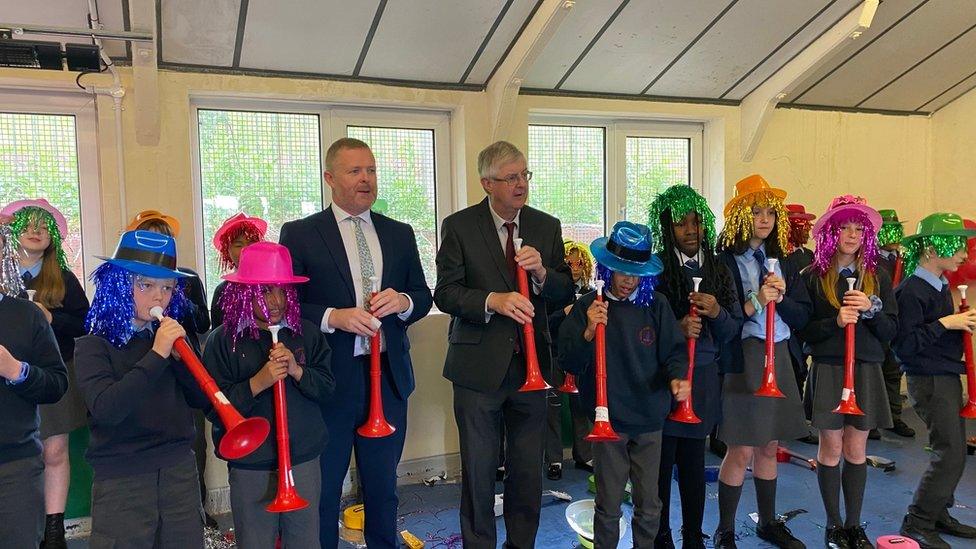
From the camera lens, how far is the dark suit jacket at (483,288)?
102 inches

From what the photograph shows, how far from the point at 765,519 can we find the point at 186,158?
11.5 ft

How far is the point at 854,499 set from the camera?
10.1 ft

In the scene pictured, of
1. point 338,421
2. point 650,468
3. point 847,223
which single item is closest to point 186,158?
point 338,421

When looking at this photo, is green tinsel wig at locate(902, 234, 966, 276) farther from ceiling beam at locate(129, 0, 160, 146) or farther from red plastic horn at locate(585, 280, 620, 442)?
ceiling beam at locate(129, 0, 160, 146)

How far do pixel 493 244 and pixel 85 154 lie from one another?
7.92 feet

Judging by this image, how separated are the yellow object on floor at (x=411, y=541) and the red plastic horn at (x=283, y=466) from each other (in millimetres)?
1248

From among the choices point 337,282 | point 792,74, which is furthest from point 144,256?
point 792,74

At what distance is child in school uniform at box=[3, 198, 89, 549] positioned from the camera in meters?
2.95

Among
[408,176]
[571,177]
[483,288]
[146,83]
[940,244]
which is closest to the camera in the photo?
[483,288]

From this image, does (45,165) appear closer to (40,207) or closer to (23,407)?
(40,207)

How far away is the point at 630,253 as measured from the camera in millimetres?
2566

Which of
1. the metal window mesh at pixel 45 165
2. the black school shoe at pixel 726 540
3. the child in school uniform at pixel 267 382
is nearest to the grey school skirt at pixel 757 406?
the black school shoe at pixel 726 540

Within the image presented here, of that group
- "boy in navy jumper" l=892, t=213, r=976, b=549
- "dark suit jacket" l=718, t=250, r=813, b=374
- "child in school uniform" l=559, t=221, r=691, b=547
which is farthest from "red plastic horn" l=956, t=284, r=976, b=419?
"child in school uniform" l=559, t=221, r=691, b=547

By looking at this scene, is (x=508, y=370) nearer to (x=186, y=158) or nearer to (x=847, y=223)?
(x=847, y=223)
